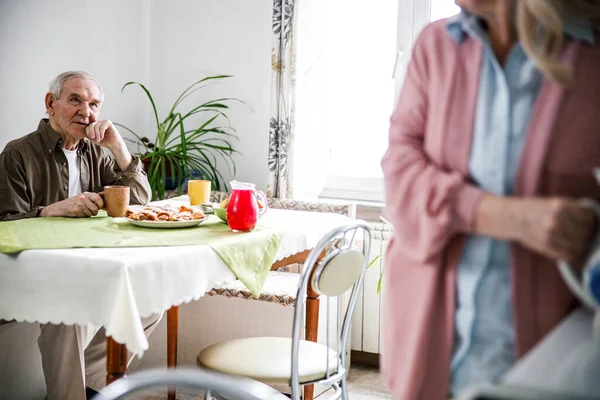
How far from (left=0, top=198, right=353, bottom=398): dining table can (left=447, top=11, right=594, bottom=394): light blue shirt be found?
0.86 metres

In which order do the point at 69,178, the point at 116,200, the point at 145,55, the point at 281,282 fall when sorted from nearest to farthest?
the point at 116,200, the point at 69,178, the point at 281,282, the point at 145,55

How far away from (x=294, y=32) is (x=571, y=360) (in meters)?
2.78

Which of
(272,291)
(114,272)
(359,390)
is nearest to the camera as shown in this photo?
(114,272)

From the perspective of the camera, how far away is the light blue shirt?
3.05 feet

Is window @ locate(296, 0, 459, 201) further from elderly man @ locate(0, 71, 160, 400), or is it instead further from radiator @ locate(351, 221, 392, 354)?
elderly man @ locate(0, 71, 160, 400)

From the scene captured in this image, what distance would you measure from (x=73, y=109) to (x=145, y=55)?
148 centimetres

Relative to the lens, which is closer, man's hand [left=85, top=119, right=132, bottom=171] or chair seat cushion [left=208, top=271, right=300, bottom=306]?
man's hand [left=85, top=119, right=132, bottom=171]

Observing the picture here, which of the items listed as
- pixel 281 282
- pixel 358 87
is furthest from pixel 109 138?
pixel 358 87

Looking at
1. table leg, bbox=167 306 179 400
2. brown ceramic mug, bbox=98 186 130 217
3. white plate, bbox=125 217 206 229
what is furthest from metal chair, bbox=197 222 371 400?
table leg, bbox=167 306 179 400

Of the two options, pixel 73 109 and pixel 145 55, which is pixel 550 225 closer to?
pixel 73 109

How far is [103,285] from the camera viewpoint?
1.59 m

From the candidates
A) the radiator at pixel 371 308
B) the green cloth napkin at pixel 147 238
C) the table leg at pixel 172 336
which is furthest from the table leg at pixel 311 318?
the radiator at pixel 371 308

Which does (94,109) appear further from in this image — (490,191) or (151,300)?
(490,191)

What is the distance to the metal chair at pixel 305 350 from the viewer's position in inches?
72.0
